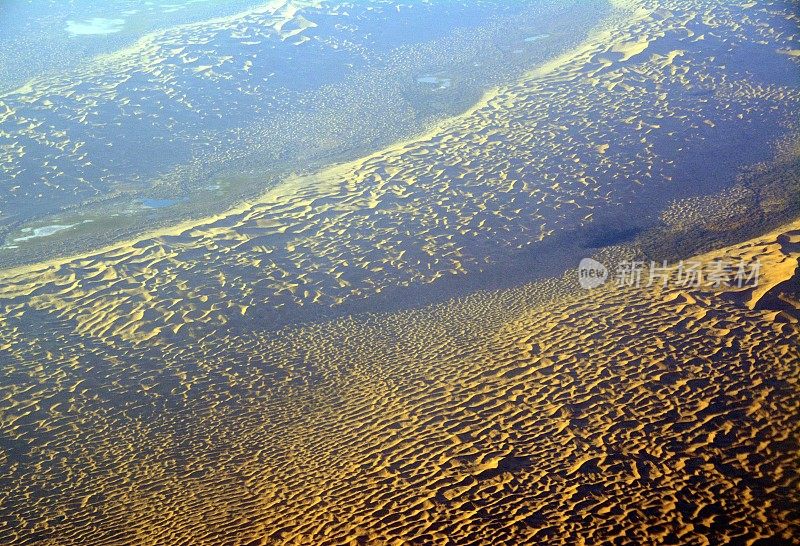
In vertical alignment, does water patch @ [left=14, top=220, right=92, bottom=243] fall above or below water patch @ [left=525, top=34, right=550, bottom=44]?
below

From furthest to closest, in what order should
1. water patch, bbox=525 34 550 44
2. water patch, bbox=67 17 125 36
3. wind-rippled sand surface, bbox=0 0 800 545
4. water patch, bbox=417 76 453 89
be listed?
water patch, bbox=67 17 125 36 → water patch, bbox=525 34 550 44 → water patch, bbox=417 76 453 89 → wind-rippled sand surface, bbox=0 0 800 545

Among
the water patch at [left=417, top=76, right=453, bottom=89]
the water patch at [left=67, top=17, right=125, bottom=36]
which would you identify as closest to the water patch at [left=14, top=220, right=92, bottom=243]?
the water patch at [left=417, top=76, right=453, bottom=89]

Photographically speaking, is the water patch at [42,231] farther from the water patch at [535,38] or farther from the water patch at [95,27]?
the water patch at [535,38]

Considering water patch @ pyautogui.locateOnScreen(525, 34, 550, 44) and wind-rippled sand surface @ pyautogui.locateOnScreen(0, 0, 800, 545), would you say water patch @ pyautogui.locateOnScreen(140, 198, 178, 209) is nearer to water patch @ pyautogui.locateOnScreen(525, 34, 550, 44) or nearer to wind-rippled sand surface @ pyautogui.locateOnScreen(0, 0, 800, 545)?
wind-rippled sand surface @ pyautogui.locateOnScreen(0, 0, 800, 545)

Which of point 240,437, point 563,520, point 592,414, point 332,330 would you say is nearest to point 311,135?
point 332,330

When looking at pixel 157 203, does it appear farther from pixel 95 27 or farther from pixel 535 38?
pixel 535 38

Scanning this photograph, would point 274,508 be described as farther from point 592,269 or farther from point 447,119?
point 447,119

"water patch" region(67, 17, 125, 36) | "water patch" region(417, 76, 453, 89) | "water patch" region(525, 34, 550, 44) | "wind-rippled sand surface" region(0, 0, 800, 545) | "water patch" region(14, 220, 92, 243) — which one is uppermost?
"water patch" region(67, 17, 125, 36)

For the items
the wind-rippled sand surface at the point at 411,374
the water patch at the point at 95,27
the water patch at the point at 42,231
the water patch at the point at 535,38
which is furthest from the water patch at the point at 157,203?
the water patch at the point at 535,38

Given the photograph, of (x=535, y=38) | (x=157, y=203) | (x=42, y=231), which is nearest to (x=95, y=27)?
(x=157, y=203)
